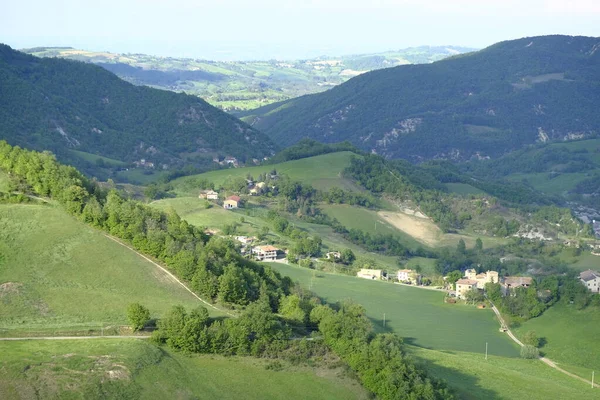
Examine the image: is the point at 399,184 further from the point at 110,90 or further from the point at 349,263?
the point at 110,90

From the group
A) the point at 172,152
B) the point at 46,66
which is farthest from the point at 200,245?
the point at 46,66

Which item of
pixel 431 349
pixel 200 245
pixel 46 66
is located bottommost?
pixel 431 349

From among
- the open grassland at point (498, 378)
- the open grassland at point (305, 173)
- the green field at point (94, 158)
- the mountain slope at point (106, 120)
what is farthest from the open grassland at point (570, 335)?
the mountain slope at point (106, 120)

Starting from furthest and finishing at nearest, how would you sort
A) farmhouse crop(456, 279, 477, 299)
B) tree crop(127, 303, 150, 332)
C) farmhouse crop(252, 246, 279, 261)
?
farmhouse crop(252, 246, 279, 261)
farmhouse crop(456, 279, 477, 299)
tree crop(127, 303, 150, 332)

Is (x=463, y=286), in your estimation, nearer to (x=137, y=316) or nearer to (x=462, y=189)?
(x=137, y=316)

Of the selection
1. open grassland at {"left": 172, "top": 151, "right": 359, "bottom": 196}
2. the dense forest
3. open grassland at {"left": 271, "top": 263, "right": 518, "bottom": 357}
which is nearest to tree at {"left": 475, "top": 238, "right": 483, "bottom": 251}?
open grassland at {"left": 172, "top": 151, "right": 359, "bottom": 196}

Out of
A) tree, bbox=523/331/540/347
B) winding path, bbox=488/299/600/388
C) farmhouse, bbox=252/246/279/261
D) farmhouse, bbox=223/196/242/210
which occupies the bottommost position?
winding path, bbox=488/299/600/388

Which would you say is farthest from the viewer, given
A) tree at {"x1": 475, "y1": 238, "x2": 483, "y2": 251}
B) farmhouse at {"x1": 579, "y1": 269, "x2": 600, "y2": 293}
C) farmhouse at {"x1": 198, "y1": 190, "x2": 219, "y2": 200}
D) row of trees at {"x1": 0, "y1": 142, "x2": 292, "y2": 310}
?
farmhouse at {"x1": 198, "y1": 190, "x2": 219, "y2": 200}

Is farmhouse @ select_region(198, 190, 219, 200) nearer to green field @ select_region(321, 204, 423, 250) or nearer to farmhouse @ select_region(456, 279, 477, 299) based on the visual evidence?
green field @ select_region(321, 204, 423, 250)
